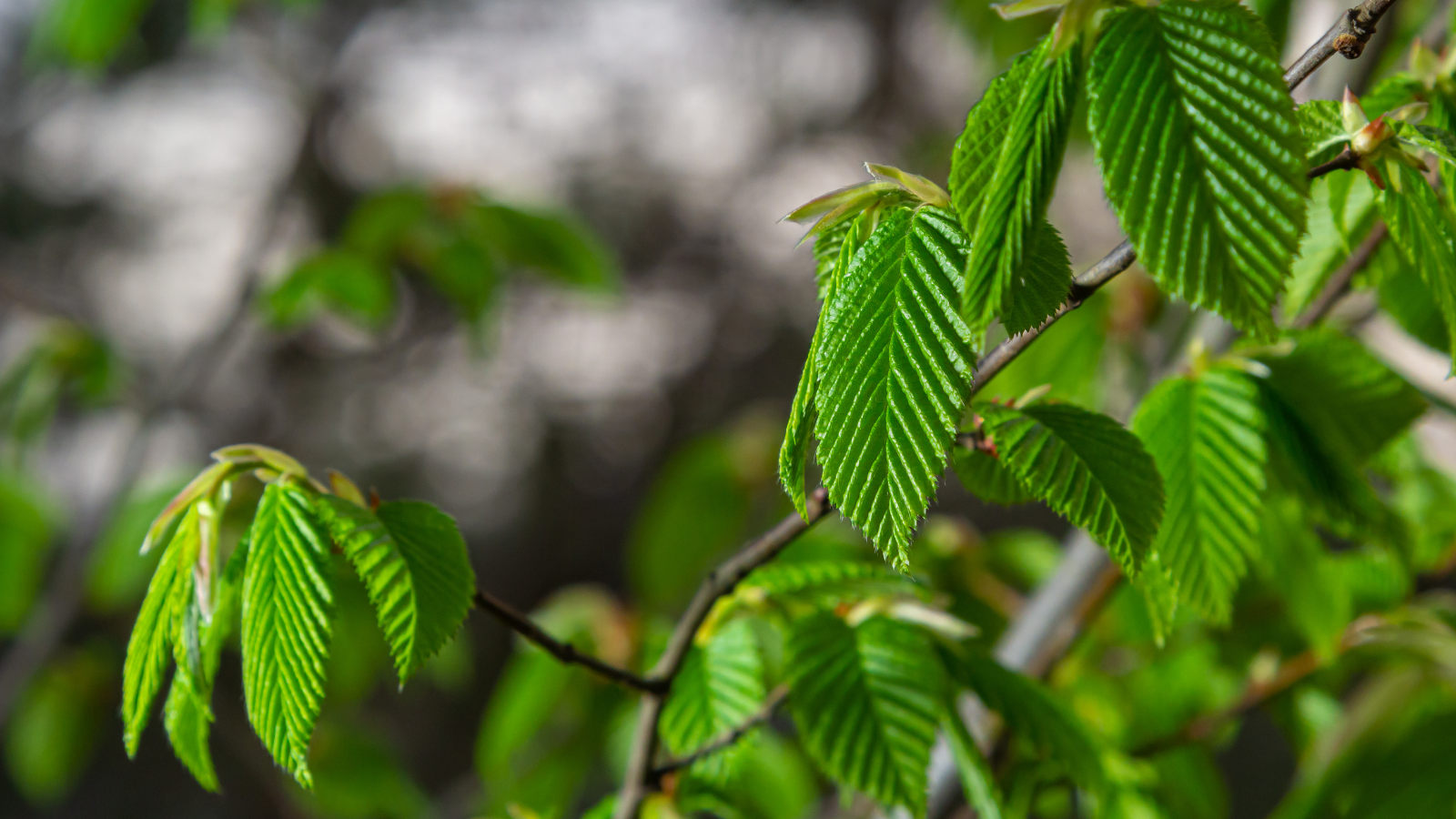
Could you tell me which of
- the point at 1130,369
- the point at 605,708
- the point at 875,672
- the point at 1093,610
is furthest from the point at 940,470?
the point at 1130,369

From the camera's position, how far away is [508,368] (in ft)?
12.5

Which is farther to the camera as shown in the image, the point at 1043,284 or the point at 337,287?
the point at 337,287

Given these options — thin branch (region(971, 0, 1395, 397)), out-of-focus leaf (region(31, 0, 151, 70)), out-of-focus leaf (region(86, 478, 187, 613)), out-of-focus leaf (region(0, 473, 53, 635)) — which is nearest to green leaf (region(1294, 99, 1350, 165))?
thin branch (region(971, 0, 1395, 397))

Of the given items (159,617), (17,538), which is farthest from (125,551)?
(159,617)

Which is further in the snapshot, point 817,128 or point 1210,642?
point 817,128

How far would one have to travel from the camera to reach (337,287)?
3.18 feet

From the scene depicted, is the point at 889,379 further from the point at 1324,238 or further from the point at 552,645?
the point at 1324,238

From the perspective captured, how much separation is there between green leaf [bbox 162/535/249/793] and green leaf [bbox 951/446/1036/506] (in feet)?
0.88

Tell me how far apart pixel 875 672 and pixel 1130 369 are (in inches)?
22.2

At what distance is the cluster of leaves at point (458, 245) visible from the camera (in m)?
1.04

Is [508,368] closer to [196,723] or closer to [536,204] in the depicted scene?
[536,204]

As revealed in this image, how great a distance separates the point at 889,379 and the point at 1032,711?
0.24m

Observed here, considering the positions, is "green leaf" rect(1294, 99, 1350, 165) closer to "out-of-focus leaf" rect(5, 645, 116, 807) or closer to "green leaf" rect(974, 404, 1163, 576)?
"green leaf" rect(974, 404, 1163, 576)

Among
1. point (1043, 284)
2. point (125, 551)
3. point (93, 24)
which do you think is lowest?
point (125, 551)
